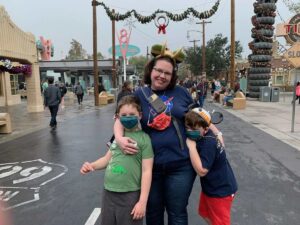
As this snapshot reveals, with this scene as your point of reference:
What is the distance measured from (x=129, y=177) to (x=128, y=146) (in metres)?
0.24

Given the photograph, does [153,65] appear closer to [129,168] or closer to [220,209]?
[129,168]

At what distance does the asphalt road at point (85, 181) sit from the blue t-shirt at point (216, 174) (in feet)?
4.44

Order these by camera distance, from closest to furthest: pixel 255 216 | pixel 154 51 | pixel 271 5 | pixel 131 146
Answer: pixel 131 146 < pixel 154 51 < pixel 255 216 < pixel 271 5

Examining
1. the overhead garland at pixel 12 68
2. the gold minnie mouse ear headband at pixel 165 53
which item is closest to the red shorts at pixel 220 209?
the gold minnie mouse ear headband at pixel 165 53

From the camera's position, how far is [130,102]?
8.66 ft

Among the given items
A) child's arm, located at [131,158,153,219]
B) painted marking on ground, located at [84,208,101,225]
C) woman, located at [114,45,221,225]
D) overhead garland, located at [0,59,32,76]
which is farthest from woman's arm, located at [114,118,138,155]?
overhead garland, located at [0,59,32,76]

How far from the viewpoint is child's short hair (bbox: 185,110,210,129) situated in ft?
8.65

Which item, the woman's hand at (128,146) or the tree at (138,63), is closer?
the woman's hand at (128,146)

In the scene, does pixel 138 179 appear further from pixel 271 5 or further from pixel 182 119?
pixel 271 5

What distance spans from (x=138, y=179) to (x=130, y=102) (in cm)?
57

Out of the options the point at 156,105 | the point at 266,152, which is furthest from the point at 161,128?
the point at 266,152

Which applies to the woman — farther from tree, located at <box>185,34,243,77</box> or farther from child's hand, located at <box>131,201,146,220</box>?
tree, located at <box>185,34,243,77</box>

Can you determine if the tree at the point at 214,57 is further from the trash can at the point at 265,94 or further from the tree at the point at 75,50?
the tree at the point at 75,50

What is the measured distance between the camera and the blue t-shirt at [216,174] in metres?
2.71
